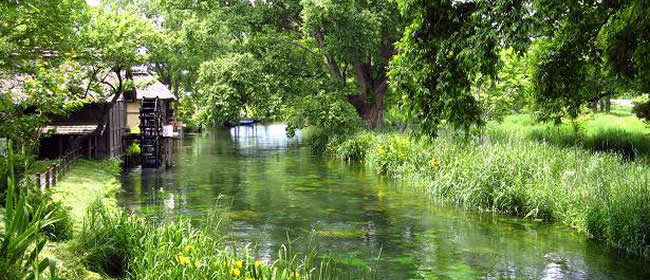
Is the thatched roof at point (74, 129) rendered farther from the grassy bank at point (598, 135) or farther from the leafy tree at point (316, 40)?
the grassy bank at point (598, 135)

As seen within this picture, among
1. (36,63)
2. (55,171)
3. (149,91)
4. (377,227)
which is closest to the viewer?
(377,227)

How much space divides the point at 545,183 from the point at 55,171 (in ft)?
41.8

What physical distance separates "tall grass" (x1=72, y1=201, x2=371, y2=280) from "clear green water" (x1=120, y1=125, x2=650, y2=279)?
1067 mm

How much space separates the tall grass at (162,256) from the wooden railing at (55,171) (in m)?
3.45

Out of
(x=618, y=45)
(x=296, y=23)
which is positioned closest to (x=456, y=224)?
(x=618, y=45)

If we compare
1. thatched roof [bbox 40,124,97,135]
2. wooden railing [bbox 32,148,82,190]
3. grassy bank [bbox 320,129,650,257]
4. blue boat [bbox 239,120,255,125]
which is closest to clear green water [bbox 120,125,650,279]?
grassy bank [bbox 320,129,650,257]

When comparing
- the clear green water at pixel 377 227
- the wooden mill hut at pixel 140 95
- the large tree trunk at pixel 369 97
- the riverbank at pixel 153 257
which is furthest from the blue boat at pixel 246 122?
the riverbank at pixel 153 257

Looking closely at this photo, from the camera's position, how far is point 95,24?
2245 centimetres

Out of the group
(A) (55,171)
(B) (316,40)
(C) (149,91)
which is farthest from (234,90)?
(A) (55,171)

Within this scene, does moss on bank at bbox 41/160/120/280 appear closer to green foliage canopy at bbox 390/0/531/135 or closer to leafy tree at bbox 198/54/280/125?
green foliage canopy at bbox 390/0/531/135

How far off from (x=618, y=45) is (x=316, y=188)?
1214 centimetres

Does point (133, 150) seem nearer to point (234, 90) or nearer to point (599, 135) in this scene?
point (234, 90)

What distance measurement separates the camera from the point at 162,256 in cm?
848

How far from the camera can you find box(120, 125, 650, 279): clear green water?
11633mm
